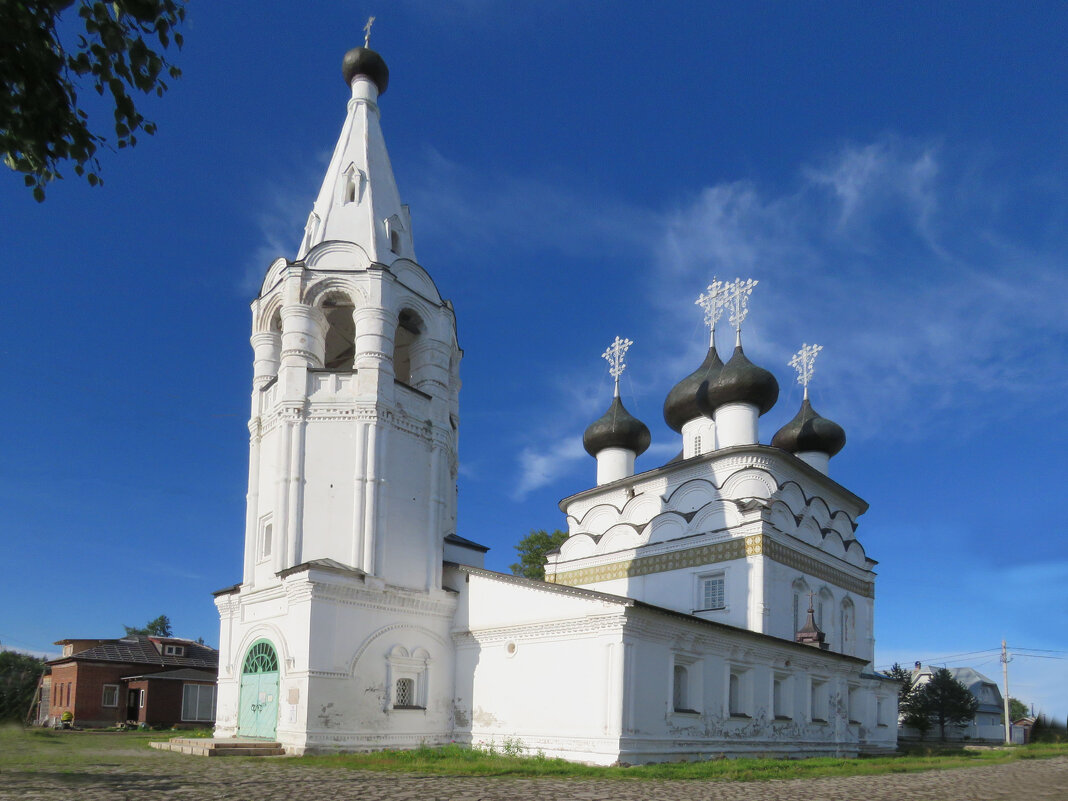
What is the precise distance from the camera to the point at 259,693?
46.1 feet

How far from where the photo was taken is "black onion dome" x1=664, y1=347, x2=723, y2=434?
22.4 m

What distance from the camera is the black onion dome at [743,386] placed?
20484 millimetres

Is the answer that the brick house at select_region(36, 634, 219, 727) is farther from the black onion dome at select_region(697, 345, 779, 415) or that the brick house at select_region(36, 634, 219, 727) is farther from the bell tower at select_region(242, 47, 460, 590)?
the black onion dome at select_region(697, 345, 779, 415)

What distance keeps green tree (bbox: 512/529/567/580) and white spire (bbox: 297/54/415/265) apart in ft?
49.2

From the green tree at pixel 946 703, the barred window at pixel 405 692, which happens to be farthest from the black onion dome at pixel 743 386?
the green tree at pixel 946 703

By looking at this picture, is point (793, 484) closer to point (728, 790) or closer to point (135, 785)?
point (728, 790)

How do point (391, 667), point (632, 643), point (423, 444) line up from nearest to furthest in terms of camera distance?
1. point (632, 643)
2. point (391, 667)
3. point (423, 444)

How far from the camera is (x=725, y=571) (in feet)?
61.1

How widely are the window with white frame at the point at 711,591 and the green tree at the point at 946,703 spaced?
19.4 m

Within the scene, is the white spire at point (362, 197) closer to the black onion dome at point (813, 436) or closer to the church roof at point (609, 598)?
the church roof at point (609, 598)

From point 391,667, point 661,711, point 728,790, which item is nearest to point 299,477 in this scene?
point 391,667

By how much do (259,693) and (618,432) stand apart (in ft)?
40.0

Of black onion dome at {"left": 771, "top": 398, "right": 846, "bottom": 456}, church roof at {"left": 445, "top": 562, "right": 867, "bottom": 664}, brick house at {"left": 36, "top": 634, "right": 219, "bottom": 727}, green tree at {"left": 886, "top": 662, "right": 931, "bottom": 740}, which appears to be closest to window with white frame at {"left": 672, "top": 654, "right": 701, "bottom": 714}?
church roof at {"left": 445, "top": 562, "right": 867, "bottom": 664}

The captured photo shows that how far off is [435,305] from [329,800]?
10743 millimetres
